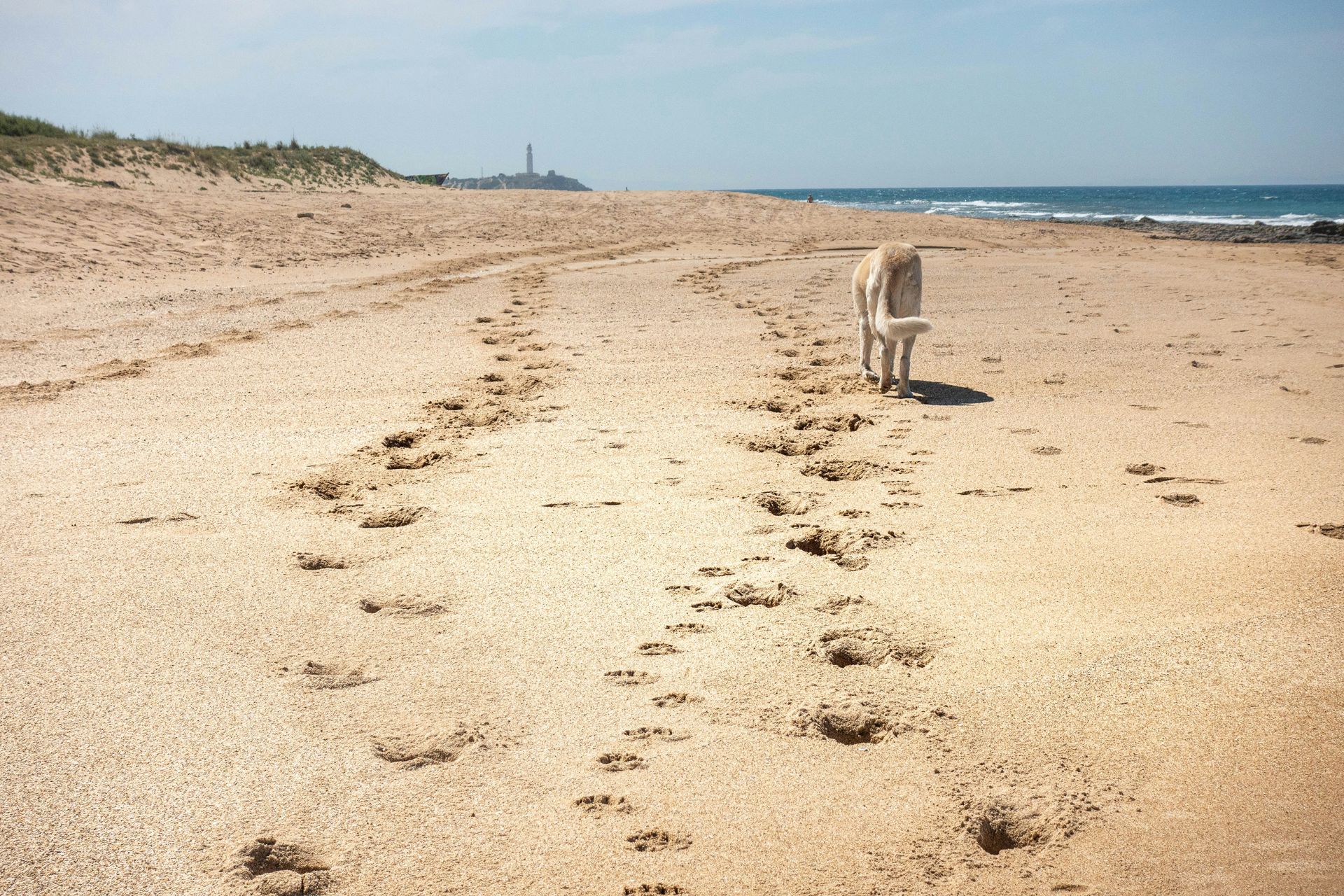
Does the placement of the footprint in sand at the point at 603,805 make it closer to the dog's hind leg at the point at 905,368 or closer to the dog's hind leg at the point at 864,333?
the dog's hind leg at the point at 905,368

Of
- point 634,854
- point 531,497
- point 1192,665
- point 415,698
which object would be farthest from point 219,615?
point 1192,665

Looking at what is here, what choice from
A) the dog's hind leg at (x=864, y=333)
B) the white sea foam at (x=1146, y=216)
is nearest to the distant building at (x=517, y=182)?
the white sea foam at (x=1146, y=216)

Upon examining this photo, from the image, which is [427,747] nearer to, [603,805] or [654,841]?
[603,805]

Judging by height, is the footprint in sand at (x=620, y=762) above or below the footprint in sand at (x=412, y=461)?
below

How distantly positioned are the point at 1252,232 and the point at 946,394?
1868cm

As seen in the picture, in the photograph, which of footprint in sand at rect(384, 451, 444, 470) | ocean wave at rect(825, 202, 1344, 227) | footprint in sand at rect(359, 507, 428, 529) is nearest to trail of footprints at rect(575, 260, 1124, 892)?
footprint in sand at rect(359, 507, 428, 529)

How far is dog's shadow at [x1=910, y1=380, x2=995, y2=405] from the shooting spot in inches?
223

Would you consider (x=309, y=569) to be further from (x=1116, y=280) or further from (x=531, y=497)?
(x=1116, y=280)

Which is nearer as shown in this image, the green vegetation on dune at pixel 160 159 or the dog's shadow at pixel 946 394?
the dog's shadow at pixel 946 394

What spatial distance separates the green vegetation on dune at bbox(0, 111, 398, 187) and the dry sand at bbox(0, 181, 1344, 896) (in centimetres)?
1312

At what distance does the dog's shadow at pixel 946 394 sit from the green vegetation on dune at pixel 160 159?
16864mm

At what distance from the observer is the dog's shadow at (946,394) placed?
5672 millimetres

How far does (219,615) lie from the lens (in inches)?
113

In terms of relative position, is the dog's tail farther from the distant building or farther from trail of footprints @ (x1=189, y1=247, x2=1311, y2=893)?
the distant building
